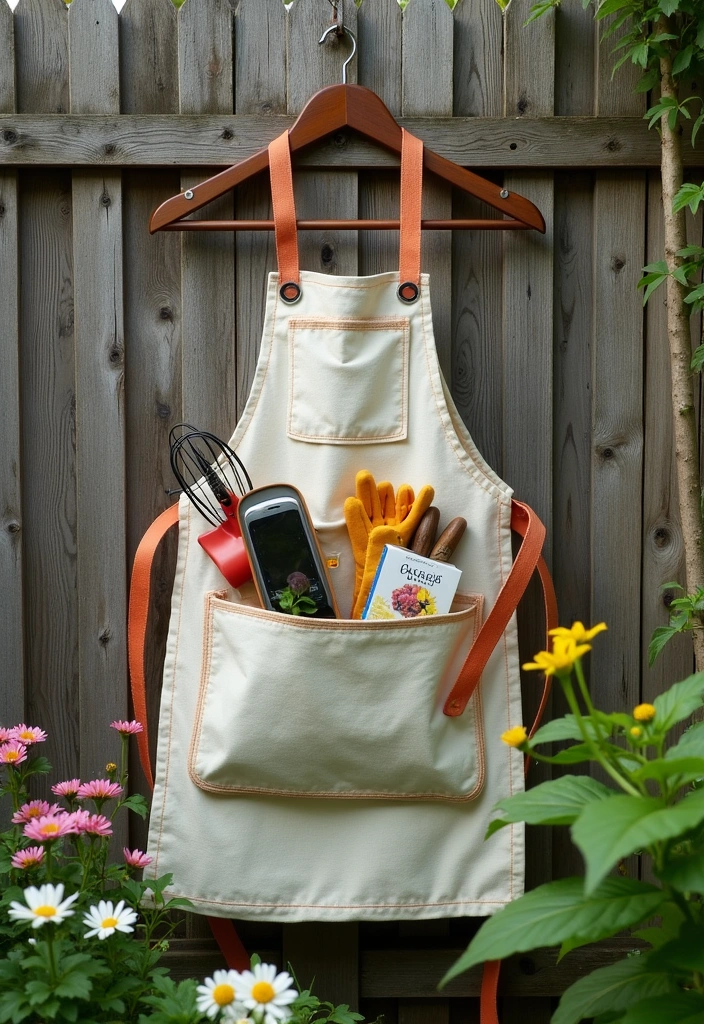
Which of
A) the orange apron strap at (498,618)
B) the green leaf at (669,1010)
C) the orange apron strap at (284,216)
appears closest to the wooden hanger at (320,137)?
the orange apron strap at (284,216)

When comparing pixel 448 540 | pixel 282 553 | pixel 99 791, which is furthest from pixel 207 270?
pixel 99 791

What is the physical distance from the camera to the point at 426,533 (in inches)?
54.1

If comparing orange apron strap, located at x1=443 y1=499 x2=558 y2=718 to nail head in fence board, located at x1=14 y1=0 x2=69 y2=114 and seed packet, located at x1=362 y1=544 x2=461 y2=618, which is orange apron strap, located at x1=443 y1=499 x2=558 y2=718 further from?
nail head in fence board, located at x1=14 y1=0 x2=69 y2=114

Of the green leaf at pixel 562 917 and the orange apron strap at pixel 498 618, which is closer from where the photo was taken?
the green leaf at pixel 562 917

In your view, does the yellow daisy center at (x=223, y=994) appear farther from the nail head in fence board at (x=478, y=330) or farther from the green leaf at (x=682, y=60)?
the green leaf at (x=682, y=60)

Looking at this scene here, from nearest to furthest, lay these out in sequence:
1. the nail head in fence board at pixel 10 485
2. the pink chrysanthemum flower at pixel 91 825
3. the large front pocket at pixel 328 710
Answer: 1. the pink chrysanthemum flower at pixel 91 825
2. the large front pocket at pixel 328 710
3. the nail head in fence board at pixel 10 485

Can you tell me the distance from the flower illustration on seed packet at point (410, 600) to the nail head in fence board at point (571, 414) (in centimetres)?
36

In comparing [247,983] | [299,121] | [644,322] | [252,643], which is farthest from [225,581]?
[644,322]

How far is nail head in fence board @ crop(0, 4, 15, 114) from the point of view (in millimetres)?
1486

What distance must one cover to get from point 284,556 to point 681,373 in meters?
0.78

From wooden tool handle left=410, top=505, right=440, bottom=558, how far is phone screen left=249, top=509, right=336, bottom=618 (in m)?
0.17

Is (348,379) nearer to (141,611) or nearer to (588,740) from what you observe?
(141,611)

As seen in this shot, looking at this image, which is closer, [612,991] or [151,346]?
[612,991]

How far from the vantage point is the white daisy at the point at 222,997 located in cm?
87
